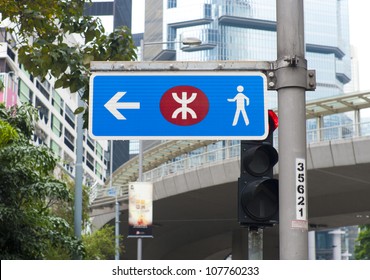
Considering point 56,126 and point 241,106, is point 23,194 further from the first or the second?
point 56,126

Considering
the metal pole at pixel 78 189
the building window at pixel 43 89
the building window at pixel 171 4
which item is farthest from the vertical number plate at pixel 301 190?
the building window at pixel 171 4

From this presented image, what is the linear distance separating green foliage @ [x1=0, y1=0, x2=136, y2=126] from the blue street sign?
3071 millimetres

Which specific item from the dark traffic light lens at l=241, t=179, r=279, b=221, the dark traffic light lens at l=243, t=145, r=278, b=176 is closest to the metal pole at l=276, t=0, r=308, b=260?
the dark traffic light lens at l=241, t=179, r=279, b=221

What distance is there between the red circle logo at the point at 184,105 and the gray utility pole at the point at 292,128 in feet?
1.81

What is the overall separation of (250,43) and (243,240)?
12847 centimetres

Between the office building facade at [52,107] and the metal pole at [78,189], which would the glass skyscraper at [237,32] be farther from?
the metal pole at [78,189]

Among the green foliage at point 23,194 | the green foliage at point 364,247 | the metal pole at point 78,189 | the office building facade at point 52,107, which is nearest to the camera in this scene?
the green foliage at point 23,194

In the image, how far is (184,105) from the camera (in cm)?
520

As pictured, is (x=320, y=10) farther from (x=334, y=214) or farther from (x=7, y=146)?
(x=7, y=146)

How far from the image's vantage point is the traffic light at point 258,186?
579cm

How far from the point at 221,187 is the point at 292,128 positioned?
109 feet

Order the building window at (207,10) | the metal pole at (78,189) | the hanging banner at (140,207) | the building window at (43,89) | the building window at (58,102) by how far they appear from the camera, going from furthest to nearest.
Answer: the building window at (207,10), the building window at (58,102), the building window at (43,89), the hanging banner at (140,207), the metal pole at (78,189)

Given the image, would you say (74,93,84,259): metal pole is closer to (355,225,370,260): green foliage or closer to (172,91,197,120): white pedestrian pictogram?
(172,91,197,120): white pedestrian pictogram

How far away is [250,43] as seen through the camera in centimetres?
17075
